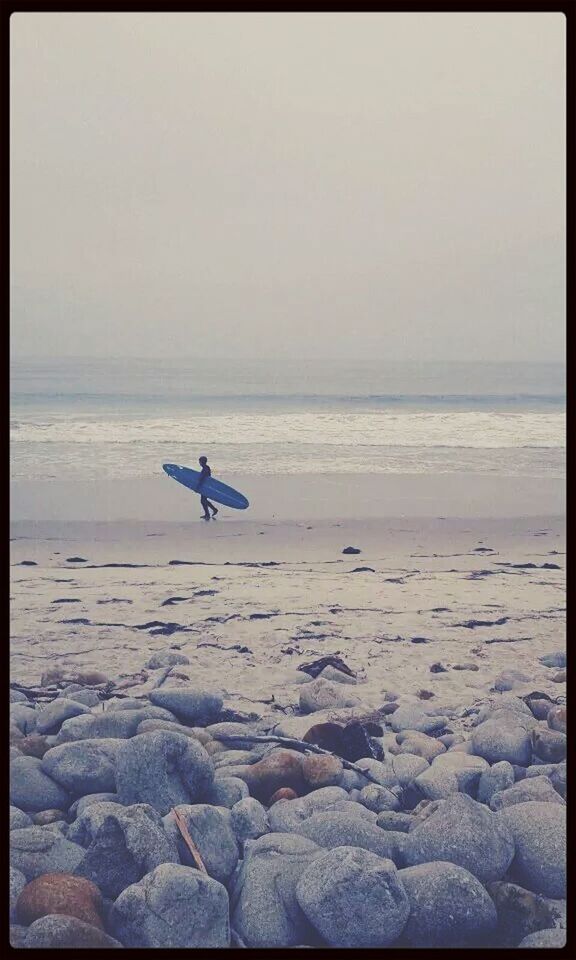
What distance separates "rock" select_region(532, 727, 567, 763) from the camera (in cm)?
255

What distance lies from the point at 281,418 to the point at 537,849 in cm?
336

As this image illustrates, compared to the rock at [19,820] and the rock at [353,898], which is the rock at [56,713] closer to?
the rock at [19,820]

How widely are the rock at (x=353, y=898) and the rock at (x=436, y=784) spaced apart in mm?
355

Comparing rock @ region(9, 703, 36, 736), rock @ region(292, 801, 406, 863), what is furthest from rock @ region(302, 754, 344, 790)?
rock @ region(9, 703, 36, 736)

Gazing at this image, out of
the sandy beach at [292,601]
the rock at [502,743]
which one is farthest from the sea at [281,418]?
the rock at [502,743]

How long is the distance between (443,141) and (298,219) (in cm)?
71

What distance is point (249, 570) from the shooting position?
3.69 m

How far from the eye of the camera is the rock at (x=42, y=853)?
2.17 meters

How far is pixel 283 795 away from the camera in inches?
94.0

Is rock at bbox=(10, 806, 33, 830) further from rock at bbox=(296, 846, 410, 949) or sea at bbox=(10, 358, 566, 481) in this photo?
sea at bbox=(10, 358, 566, 481)

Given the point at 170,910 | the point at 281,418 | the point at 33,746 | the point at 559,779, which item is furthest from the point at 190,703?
the point at 281,418

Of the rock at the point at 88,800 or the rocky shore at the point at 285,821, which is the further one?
the rock at the point at 88,800

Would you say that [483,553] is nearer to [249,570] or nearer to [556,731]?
[249,570]
